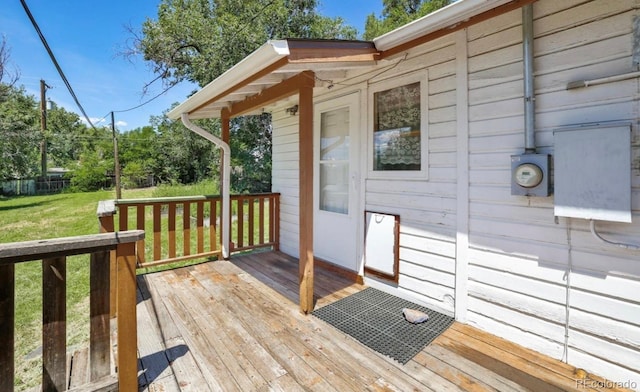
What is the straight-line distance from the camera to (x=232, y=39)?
8.16 metres

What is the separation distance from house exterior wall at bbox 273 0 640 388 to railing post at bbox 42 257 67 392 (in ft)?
8.27

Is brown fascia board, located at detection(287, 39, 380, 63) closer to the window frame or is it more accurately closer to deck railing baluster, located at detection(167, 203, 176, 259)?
the window frame

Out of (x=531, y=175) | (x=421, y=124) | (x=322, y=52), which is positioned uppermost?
(x=322, y=52)

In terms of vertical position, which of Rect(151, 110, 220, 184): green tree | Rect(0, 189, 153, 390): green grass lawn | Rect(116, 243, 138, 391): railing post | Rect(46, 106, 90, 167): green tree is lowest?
Rect(0, 189, 153, 390): green grass lawn

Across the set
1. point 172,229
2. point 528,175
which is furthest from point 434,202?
point 172,229

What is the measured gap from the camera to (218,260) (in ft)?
13.8

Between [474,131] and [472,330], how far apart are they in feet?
5.09

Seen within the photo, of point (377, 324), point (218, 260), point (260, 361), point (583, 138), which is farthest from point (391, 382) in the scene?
point (218, 260)

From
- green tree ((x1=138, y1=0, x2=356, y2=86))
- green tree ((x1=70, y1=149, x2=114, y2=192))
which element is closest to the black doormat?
green tree ((x1=138, y1=0, x2=356, y2=86))

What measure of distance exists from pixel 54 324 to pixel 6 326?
0.17 meters

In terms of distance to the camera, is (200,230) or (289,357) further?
(200,230)

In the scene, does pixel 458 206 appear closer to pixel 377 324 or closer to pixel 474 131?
pixel 474 131

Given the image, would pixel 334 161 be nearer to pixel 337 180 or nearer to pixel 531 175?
pixel 337 180

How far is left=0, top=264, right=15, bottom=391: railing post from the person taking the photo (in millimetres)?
1393
